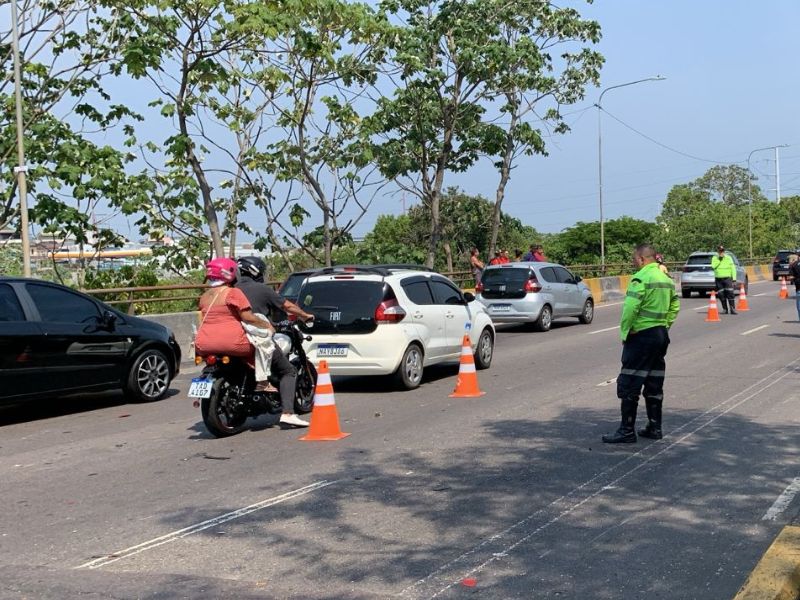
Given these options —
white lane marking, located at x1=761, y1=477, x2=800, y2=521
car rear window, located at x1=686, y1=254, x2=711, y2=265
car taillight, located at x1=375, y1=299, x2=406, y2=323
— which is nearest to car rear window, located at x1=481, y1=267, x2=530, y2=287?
car taillight, located at x1=375, y1=299, x2=406, y2=323

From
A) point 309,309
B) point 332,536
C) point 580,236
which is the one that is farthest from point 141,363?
point 580,236

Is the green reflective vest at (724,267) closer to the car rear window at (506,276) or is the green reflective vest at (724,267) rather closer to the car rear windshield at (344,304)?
the car rear window at (506,276)

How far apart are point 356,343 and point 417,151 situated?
1716cm

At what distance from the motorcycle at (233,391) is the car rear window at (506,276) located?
13.4 metres

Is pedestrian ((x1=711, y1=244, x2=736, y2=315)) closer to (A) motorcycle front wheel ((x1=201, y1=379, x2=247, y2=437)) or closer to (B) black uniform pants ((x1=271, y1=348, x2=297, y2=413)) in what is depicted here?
(B) black uniform pants ((x1=271, y1=348, x2=297, y2=413))

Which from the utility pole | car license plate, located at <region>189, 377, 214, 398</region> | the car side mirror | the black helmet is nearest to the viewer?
car license plate, located at <region>189, 377, 214, 398</region>

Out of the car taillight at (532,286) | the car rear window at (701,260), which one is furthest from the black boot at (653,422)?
the car rear window at (701,260)

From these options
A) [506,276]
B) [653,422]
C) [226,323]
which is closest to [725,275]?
[506,276]

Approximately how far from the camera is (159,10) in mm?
18891

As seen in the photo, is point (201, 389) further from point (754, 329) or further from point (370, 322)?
point (754, 329)

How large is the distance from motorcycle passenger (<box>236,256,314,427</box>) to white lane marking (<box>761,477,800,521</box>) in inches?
190

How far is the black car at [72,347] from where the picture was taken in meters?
11.2

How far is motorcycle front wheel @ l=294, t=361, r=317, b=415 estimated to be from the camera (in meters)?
11.1

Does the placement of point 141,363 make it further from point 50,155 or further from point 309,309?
point 50,155
